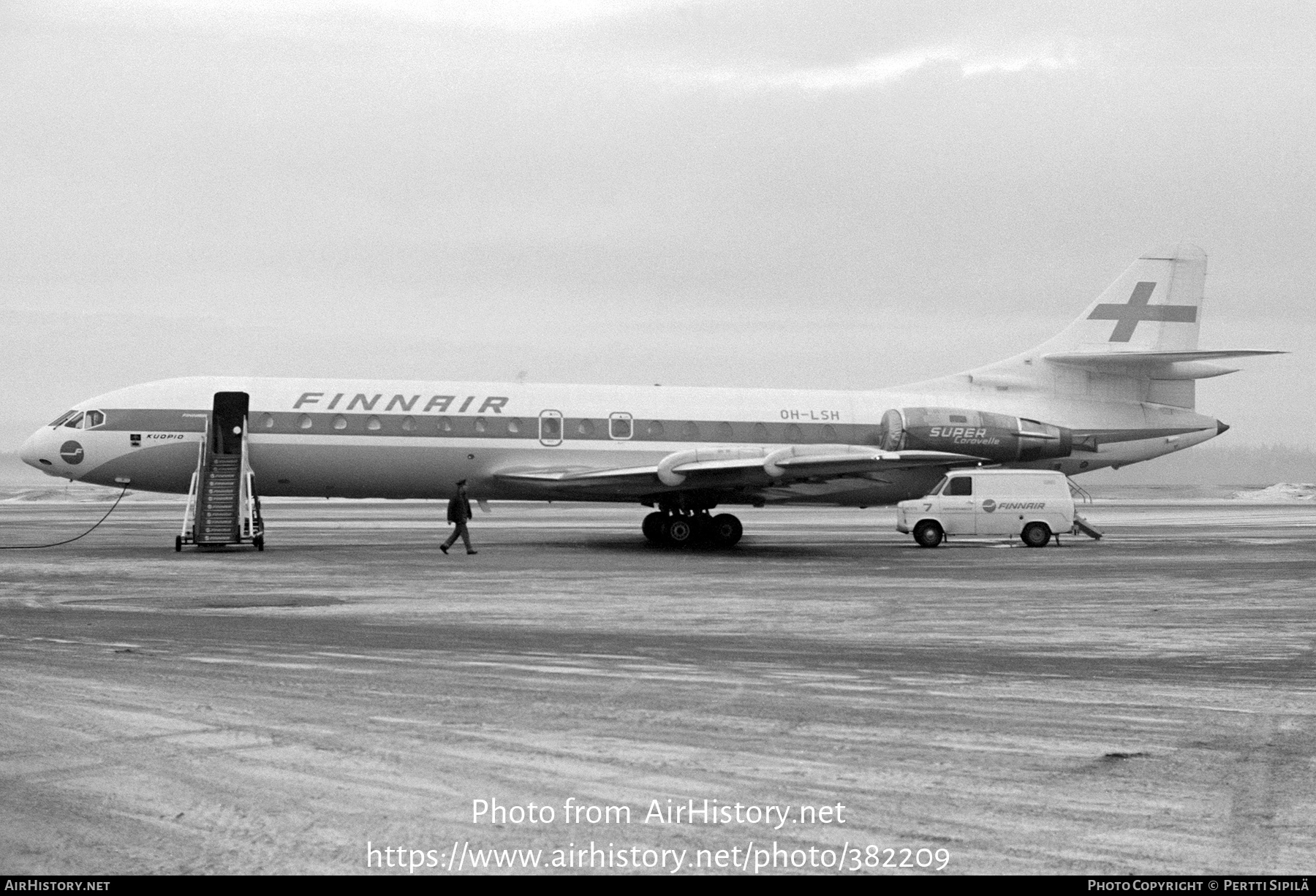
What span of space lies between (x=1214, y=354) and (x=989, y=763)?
26709 mm

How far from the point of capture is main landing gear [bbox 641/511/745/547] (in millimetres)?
31094

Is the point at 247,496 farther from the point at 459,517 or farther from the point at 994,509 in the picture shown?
the point at 994,509

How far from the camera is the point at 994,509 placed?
32.8 m

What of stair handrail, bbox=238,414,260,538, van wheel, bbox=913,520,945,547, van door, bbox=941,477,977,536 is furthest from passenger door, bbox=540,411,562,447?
van door, bbox=941,477,977,536

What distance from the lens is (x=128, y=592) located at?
60.7ft

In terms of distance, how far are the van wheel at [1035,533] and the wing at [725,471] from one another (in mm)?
2860

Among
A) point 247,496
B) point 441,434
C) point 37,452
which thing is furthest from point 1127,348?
point 37,452

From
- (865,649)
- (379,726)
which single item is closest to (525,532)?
(865,649)

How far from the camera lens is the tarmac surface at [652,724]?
6.61m

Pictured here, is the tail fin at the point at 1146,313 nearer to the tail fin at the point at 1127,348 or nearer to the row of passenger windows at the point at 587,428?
the tail fin at the point at 1127,348

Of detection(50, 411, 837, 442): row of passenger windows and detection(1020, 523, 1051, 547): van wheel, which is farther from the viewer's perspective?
detection(1020, 523, 1051, 547): van wheel

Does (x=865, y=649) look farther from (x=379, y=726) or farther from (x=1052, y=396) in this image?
(x=1052, y=396)

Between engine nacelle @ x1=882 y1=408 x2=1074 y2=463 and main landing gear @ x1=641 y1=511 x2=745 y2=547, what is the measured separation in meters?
4.70

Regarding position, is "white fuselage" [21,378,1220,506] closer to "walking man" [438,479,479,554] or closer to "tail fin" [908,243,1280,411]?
"walking man" [438,479,479,554]
